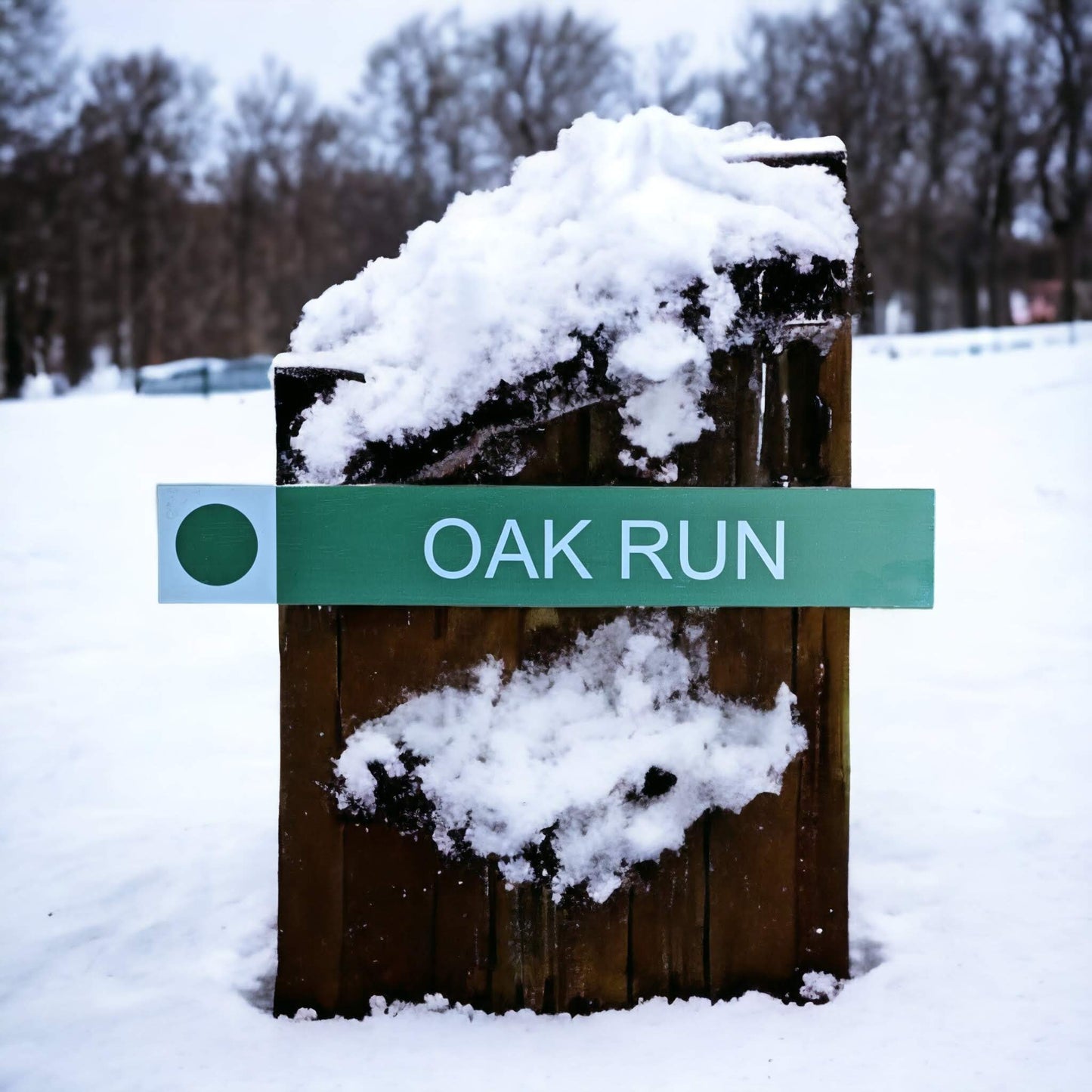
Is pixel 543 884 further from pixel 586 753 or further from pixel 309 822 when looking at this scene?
pixel 309 822

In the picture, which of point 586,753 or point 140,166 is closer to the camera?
point 586,753

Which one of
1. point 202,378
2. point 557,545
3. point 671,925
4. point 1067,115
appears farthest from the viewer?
point 1067,115

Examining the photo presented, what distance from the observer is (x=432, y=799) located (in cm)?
243

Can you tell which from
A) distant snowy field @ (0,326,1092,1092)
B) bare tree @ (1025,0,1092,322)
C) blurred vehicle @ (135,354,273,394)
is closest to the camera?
distant snowy field @ (0,326,1092,1092)

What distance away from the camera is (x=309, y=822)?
2451 millimetres

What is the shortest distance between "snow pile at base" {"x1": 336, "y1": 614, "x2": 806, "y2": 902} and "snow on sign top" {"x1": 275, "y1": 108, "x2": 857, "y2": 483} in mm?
520

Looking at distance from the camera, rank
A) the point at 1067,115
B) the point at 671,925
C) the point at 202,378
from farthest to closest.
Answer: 1. the point at 1067,115
2. the point at 202,378
3. the point at 671,925

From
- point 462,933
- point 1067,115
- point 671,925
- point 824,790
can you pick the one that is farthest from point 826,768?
point 1067,115

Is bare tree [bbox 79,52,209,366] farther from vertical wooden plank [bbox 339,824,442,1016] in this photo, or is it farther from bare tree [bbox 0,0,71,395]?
vertical wooden plank [bbox 339,824,442,1016]

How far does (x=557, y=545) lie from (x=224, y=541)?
0.74 m

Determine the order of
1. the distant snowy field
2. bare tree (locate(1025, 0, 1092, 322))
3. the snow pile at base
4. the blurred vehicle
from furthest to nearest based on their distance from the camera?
1. bare tree (locate(1025, 0, 1092, 322))
2. the blurred vehicle
3. the snow pile at base
4. the distant snowy field

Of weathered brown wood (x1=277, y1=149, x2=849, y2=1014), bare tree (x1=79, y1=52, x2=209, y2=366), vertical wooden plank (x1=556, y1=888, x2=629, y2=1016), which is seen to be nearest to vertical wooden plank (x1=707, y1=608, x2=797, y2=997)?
weathered brown wood (x1=277, y1=149, x2=849, y2=1014)

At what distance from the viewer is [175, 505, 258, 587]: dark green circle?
7.80 feet

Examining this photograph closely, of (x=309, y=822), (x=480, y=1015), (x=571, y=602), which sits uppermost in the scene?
(x=571, y=602)
